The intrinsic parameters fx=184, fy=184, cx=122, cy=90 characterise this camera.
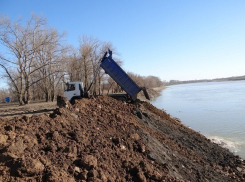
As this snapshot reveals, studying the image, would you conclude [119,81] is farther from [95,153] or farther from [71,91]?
[95,153]

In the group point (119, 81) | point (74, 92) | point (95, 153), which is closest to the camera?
point (95, 153)

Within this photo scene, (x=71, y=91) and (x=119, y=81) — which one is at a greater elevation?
(x=119, y=81)

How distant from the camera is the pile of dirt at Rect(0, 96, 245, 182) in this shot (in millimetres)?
3768

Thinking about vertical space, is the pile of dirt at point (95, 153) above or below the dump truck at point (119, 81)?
below

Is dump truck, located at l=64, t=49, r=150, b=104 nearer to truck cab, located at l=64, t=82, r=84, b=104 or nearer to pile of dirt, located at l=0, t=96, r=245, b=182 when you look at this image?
truck cab, located at l=64, t=82, r=84, b=104

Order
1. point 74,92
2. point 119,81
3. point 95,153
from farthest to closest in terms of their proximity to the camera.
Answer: point 74,92
point 119,81
point 95,153

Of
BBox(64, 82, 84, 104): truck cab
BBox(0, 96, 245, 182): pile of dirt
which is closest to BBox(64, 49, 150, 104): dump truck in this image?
BBox(64, 82, 84, 104): truck cab

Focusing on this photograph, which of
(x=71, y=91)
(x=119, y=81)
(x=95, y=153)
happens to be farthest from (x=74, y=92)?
(x=95, y=153)

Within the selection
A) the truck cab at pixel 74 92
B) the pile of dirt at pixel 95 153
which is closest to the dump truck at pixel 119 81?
the truck cab at pixel 74 92

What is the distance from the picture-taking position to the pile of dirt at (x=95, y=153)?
3768 millimetres

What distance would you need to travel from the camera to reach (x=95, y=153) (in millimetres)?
4719

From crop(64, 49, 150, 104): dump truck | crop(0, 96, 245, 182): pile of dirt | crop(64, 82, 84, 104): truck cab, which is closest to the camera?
crop(0, 96, 245, 182): pile of dirt

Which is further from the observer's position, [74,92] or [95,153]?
[74,92]

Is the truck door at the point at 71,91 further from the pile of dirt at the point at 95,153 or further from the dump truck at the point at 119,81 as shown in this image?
the pile of dirt at the point at 95,153
